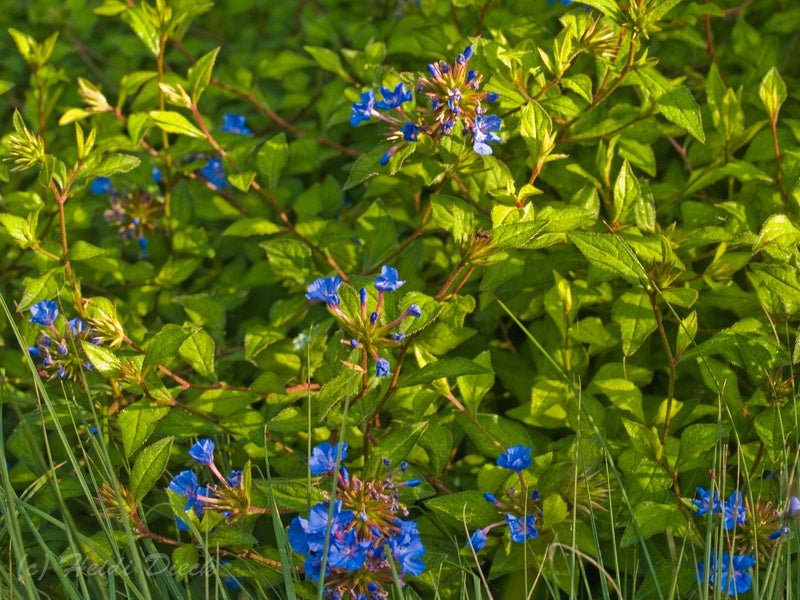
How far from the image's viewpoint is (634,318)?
225 centimetres

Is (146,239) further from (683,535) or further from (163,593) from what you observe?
(683,535)

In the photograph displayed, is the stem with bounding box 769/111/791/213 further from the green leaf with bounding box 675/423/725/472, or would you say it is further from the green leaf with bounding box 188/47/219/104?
the green leaf with bounding box 188/47/219/104

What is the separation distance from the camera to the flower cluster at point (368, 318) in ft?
6.22

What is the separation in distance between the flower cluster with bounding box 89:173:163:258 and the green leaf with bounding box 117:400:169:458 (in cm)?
89

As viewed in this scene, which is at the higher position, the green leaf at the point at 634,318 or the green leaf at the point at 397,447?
the green leaf at the point at 634,318

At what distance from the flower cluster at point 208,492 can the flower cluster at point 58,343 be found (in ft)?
1.46

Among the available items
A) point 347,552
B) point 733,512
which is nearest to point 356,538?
point 347,552

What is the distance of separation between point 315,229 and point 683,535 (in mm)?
1244

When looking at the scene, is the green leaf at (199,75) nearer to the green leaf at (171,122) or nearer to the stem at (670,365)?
the green leaf at (171,122)

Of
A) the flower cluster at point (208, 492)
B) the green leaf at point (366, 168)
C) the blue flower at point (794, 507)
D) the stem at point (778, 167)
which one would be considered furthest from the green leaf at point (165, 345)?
the stem at point (778, 167)

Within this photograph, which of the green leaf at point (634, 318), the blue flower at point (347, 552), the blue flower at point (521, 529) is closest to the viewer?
the blue flower at point (347, 552)

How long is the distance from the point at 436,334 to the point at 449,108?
0.59m

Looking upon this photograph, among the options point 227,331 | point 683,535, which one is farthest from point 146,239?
point 683,535

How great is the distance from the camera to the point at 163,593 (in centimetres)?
207
